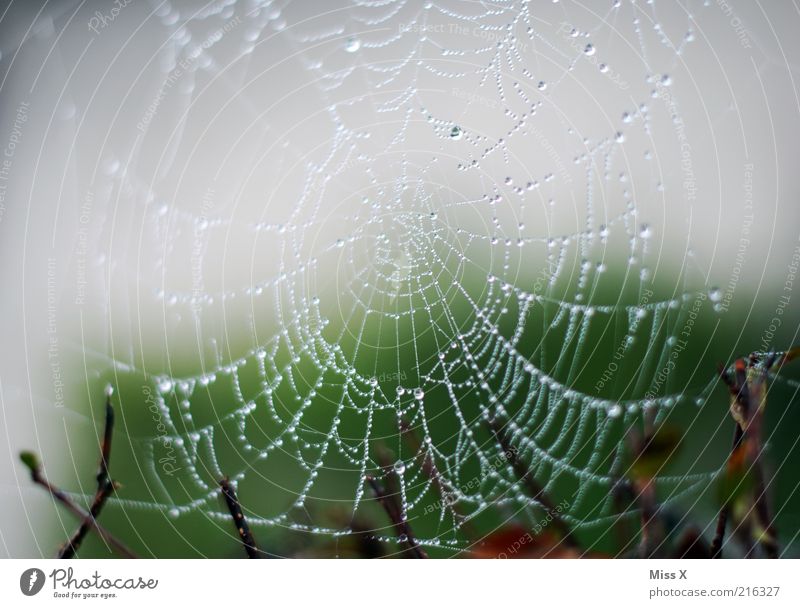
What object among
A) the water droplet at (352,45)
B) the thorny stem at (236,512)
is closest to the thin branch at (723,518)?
the thorny stem at (236,512)

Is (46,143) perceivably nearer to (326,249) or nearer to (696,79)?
(326,249)

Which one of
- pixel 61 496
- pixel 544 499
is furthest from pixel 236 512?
pixel 544 499

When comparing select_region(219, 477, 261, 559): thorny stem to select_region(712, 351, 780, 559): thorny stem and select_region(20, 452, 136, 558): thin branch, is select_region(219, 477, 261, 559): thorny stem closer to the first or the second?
select_region(20, 452, 136, 558): thin branch

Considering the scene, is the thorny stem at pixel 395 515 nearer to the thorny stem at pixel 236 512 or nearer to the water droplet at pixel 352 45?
the thorny stem at pixel 236 512

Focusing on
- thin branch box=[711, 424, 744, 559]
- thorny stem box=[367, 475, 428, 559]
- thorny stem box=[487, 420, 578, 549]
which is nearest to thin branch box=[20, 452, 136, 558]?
thorny stem box=[367, 475, 428, 559]
